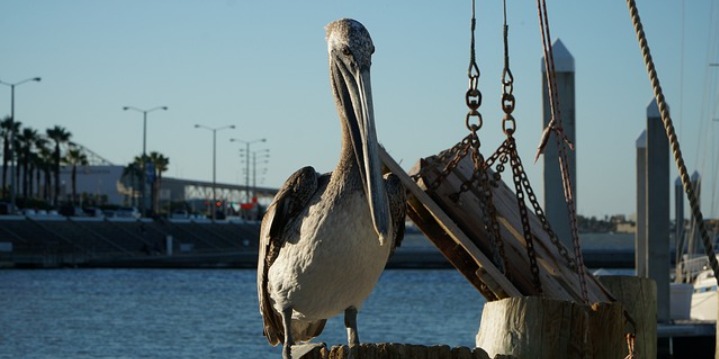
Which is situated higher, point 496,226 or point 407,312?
point 496,226

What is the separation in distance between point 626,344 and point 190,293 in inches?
2208

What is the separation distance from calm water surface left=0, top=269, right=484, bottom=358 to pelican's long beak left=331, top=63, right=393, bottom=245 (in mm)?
26731

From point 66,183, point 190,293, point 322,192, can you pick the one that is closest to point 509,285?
point 322,192

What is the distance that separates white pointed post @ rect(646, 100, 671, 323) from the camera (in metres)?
22.8

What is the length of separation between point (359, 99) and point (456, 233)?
2160mm

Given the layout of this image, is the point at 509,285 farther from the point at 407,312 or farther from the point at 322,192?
the point at 407,312

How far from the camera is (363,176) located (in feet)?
21.0

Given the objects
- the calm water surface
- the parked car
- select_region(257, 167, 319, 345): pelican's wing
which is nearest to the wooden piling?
select_region(257, 167, 319, 345): pelican's wing

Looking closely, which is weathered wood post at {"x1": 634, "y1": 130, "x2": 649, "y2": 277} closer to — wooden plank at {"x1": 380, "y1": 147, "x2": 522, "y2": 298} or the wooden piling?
wooden plank at {"x1": 380, "y1": 147, "x2": 522, "y2": 298}

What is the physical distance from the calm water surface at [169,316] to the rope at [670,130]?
85.9 ft

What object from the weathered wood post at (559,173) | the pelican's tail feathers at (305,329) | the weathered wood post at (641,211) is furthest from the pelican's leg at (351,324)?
the weathered wood post at (641,211)

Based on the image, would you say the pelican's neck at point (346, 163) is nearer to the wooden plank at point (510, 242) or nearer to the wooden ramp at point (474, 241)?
the wooden ramp at point (474, 241)

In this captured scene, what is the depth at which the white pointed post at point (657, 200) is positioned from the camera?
22.8m

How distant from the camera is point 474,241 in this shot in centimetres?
873
